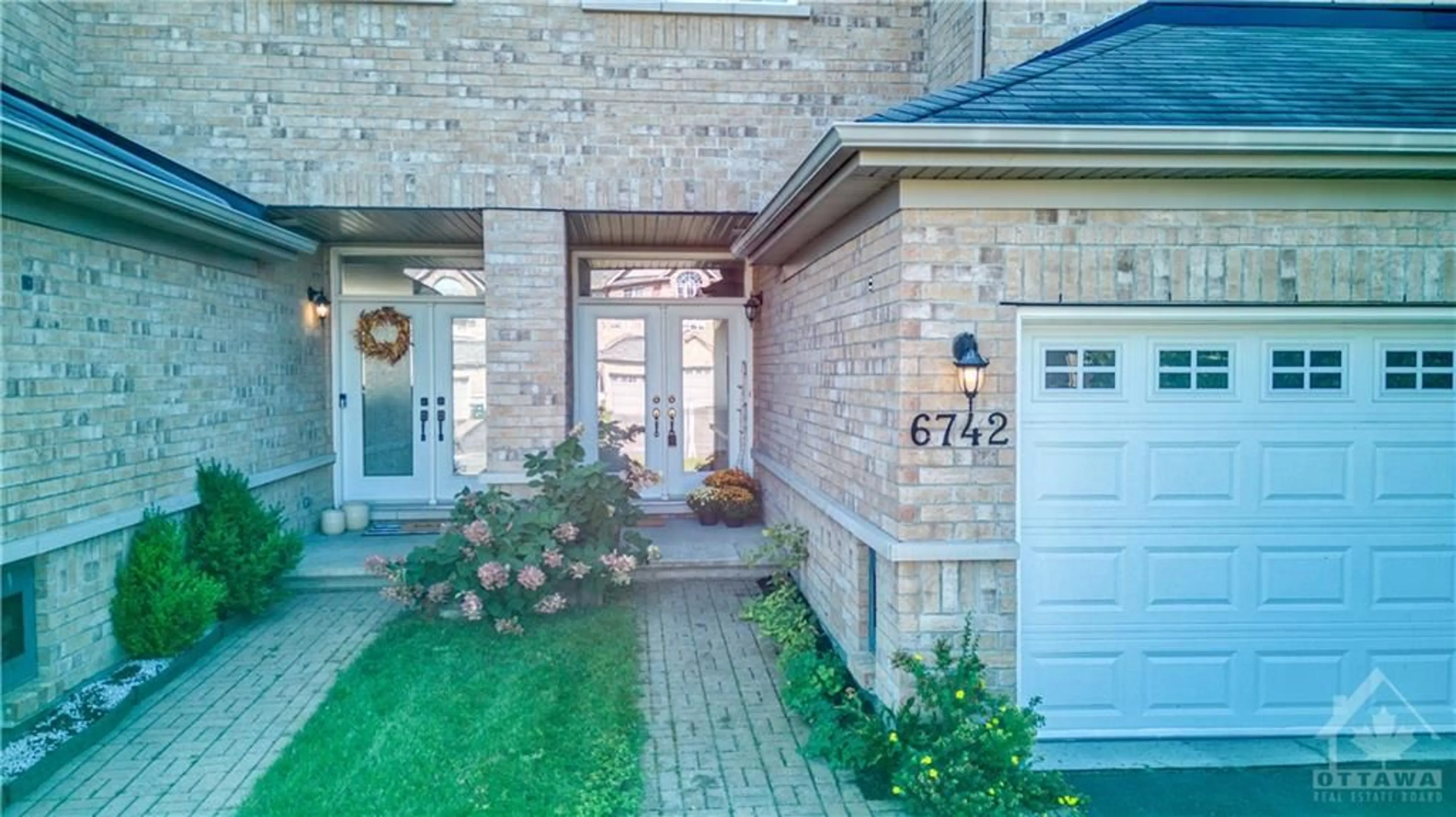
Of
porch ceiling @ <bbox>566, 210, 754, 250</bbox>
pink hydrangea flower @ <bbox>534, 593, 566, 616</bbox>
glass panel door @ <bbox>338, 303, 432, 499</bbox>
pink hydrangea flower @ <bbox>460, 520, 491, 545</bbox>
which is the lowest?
pink hydrangea flower @ <bbox>534, 593, 566, 616</bbox>

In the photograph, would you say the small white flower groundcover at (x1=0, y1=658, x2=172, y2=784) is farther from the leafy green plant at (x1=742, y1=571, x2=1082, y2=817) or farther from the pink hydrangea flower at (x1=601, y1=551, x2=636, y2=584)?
the leafy green plant at (x1=742, y1=571, x2=1082, y2=817)

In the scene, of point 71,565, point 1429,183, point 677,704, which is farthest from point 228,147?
point 1429,183

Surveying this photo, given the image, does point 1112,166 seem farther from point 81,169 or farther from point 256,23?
point 256,23

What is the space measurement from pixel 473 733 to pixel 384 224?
5.23m

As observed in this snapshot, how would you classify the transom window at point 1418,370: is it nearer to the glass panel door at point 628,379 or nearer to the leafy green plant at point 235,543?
the glass panel door at point 628,379

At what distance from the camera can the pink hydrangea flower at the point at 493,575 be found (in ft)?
17.7

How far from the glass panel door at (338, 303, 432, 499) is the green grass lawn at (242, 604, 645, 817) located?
3422mm

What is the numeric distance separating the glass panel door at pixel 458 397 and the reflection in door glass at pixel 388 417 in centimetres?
27

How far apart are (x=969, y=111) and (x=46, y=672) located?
563 centimetres

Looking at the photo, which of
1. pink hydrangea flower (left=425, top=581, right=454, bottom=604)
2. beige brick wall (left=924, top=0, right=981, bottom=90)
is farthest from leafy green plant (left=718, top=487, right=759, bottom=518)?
beige brick wall (left=924, top=0, right=981, bottom=90)

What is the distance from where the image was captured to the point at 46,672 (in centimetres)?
434

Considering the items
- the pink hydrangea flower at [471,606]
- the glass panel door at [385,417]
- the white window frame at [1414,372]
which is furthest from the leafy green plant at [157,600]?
the white window frame at [1414,372]

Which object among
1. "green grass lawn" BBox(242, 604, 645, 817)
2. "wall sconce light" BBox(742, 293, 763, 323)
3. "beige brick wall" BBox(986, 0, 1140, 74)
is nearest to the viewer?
"green grass lawn" BBox(242, 604, 645, 817)

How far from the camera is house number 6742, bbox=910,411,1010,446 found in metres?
3.87
